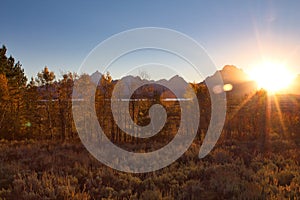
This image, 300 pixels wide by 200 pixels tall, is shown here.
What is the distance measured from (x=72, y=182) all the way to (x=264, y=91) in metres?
28.8

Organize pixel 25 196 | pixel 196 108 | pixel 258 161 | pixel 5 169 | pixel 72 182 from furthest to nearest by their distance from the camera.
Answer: pixel 196 108, pixel 258 161, pixel 5 169, pixel 72 182, pixel 25 196

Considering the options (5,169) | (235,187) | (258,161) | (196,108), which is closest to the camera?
(235,187)

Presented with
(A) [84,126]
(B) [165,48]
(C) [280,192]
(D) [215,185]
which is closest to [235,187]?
(D) [215,185]

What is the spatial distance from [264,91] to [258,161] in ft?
68.6

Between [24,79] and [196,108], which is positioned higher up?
[24,79]

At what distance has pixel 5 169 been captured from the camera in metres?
10.9

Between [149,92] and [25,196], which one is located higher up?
[149,92]

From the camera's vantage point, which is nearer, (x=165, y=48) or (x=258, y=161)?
(x=258, y=161)

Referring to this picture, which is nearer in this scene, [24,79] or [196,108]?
[196,108]

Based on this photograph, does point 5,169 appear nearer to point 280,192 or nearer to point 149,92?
point 280,192

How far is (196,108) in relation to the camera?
99.2 ft

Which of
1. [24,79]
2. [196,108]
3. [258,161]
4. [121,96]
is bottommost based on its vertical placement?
[258,161]

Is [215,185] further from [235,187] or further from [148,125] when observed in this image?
[148,125]

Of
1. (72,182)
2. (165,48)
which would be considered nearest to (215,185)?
(72,182)
